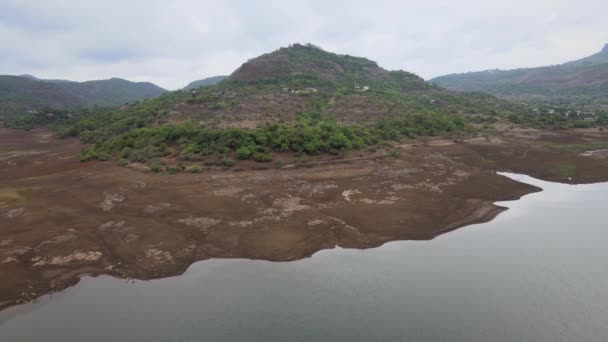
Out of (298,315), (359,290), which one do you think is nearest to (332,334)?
(298,315)

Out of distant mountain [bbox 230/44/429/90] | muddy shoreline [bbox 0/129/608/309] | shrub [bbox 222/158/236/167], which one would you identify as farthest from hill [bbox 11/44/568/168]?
muddy shoreline [bbox 0/129/608/309]

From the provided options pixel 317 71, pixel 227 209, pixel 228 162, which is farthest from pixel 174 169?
pixel 317 71

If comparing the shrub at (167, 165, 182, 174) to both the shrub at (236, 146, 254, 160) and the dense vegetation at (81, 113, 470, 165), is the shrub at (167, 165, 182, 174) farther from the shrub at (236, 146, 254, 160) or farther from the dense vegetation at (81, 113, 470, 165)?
the shrub at (236, 146, 254, 160)

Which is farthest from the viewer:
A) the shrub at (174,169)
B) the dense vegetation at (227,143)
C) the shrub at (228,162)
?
the dense vegetation at (227,143)

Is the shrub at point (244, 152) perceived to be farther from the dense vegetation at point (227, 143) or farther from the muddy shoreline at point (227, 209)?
the muddy shoreline at point (227, 209)

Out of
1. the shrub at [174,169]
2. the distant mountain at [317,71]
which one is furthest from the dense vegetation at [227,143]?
the distant mountain at [317,71]

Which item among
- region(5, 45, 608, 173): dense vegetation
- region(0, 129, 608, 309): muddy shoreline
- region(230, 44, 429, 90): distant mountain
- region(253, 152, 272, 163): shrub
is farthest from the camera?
region(230, 44, 429, 90): distant mountain

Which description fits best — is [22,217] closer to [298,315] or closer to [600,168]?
[298,315]

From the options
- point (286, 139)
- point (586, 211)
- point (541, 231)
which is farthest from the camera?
point (286, 139)

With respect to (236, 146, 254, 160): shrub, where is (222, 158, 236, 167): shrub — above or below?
below
